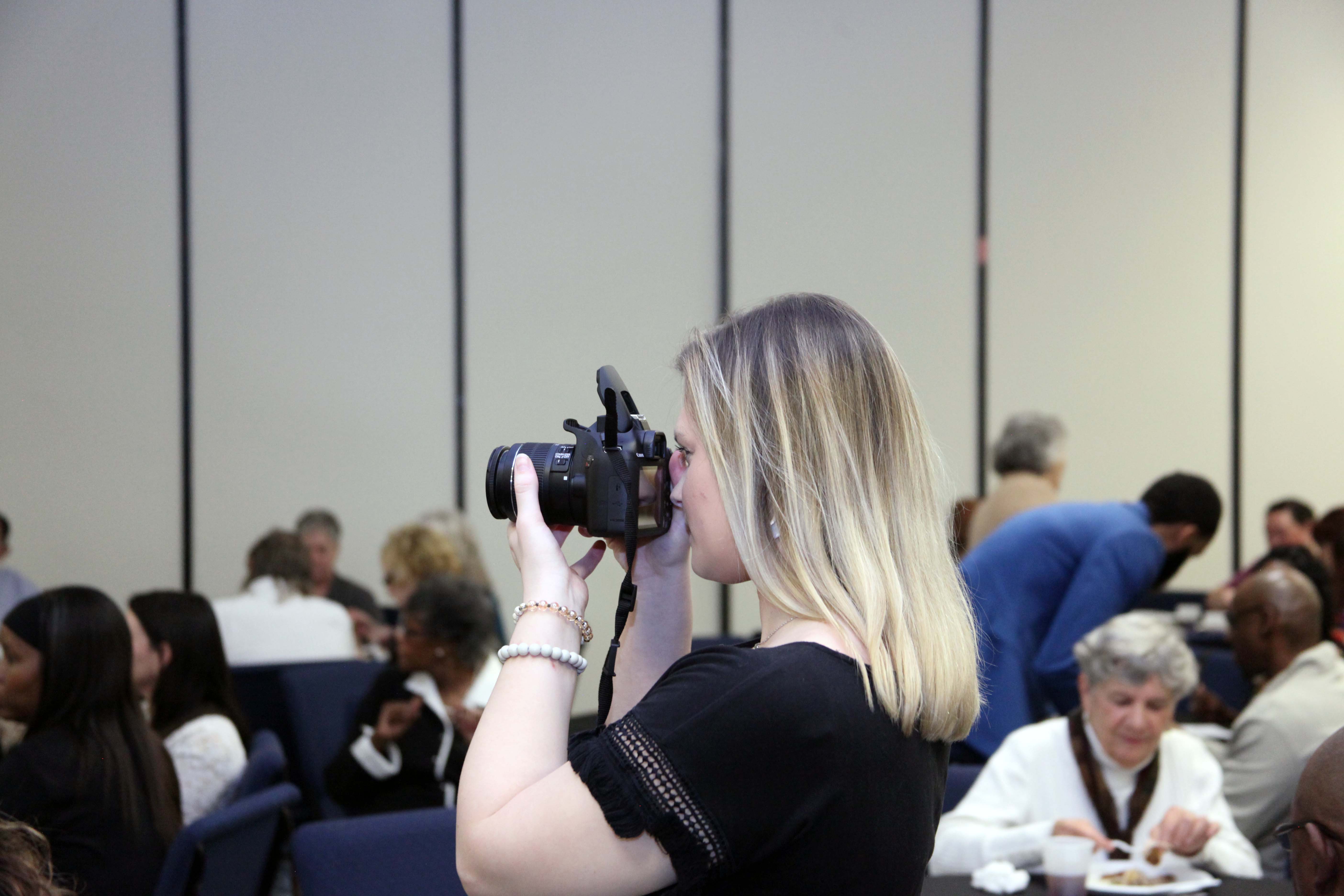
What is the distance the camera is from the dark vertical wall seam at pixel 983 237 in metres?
5.66

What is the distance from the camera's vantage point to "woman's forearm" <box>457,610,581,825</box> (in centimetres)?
78

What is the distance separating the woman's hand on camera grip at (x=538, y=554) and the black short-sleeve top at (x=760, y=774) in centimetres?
12

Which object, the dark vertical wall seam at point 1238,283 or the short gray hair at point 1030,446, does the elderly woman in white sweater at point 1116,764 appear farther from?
the dark vertical wall seam at point 1238,283

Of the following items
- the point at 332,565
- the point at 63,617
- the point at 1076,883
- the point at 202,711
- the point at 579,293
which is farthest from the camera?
the point at 579,293

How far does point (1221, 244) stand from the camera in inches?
228

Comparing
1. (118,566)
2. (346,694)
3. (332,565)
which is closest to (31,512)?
(118,566)

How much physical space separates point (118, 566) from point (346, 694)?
213 centimetres

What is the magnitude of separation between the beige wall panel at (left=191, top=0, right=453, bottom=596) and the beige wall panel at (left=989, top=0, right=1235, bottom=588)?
102 inches

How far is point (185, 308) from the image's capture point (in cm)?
496

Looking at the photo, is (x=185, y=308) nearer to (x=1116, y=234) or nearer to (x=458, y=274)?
(x=458, y=274)

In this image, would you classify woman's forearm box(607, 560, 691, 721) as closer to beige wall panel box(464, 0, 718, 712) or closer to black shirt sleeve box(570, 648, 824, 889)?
black shirt sleeve box(570, 648, 824, 889)

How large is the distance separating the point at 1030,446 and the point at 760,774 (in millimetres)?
2948

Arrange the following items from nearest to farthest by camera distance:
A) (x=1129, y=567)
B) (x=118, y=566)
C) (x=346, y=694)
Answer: (x=1129, y=567) < (x=346, y=694) < (x=118, y=566)

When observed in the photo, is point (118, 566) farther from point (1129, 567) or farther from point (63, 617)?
point (1129, 567)
